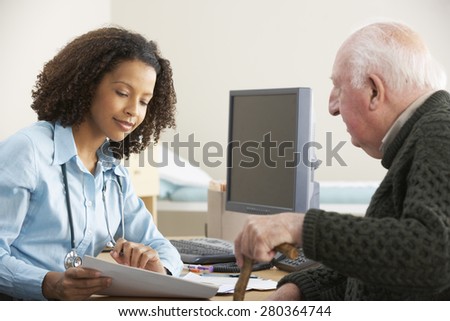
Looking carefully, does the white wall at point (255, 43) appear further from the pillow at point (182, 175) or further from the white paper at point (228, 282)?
the white paper at point (228, 282)

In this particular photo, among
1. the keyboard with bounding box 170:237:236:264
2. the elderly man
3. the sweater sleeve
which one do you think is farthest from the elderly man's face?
the keyboard with bounding box 170:237:236:264

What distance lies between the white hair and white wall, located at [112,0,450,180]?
12.2 ft

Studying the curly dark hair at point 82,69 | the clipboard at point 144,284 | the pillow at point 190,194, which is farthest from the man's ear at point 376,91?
the pillow at point 190,194

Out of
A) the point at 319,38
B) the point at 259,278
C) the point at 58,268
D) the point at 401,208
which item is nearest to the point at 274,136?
the point at 259,278

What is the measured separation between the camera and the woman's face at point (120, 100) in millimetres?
1745

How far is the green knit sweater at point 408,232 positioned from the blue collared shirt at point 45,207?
0.72m

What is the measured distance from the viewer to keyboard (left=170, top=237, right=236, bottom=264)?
2.02 metres

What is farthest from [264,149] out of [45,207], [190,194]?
[190,194]

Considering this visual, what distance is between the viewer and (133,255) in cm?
162

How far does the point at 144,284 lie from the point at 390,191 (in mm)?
539

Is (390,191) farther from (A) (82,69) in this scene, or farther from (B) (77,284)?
(A) (82,69)

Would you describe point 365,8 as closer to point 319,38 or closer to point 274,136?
point 319,38

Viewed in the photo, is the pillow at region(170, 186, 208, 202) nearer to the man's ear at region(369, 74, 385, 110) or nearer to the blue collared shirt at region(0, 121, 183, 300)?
the blue collared shirt at region(0, 121, 183, 300)

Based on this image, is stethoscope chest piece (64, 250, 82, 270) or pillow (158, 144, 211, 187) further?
pillow (158, 144, 211, 187)
